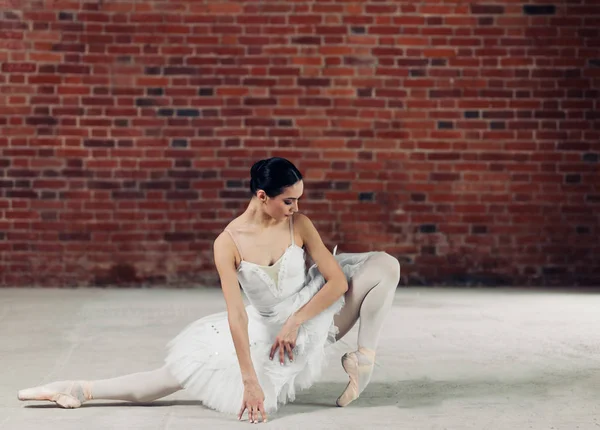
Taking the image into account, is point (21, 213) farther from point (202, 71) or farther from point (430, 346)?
point (430, 346)

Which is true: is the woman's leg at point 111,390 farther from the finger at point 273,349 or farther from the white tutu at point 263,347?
the finger at point 273,349

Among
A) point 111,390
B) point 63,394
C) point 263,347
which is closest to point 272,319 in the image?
point 263,347

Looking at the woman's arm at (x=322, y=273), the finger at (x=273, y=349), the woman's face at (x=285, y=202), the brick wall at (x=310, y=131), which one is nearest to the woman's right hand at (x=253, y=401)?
the finger at (x=273, y=349)

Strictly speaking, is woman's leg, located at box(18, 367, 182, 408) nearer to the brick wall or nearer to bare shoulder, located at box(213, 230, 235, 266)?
bare shoulder, located at box(213, 230, 235, 266)

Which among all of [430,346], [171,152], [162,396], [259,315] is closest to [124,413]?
[162,396]

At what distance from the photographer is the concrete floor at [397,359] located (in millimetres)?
3004

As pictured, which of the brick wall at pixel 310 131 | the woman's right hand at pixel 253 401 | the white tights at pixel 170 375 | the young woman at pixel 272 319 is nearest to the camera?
the woman's right hand at pixel 253 401

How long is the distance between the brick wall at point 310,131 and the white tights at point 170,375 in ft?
11.7

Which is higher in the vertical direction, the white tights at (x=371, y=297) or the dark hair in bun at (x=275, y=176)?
the dark hair in bun at (x=275, y=176)

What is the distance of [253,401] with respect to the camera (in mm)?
2918

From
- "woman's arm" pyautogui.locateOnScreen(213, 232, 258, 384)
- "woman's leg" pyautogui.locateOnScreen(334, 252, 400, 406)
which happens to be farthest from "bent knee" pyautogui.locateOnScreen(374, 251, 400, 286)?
"woman's arm" pyautogui.locateOnScreen(213, 232, 258, 384)

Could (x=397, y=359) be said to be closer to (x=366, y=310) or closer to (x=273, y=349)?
(x=366, y=310)

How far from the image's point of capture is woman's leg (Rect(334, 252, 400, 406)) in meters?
3.16

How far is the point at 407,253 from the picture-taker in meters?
6.80
